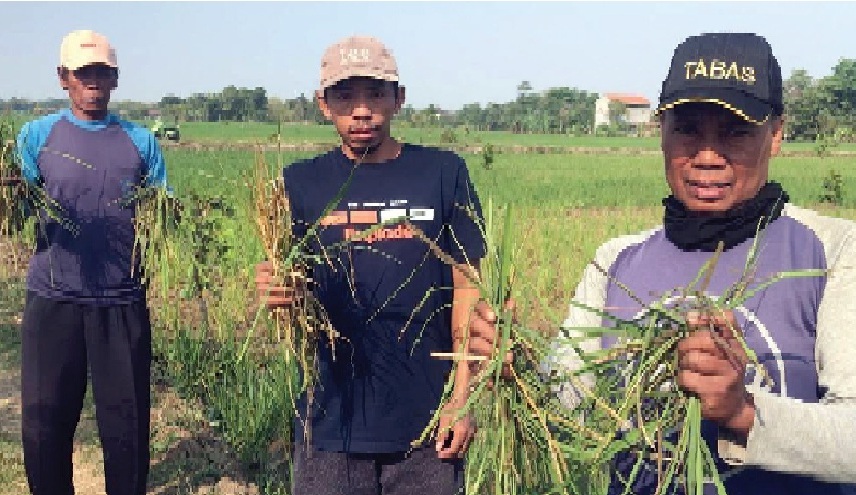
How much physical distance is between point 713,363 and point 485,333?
0.34 m

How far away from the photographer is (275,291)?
180 cm

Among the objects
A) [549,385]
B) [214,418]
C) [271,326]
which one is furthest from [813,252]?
[214,418]

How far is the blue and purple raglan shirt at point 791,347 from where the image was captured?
3.28 ft

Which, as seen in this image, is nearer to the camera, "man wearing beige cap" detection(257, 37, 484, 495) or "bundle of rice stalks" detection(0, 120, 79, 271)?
"man wearing beige cap" detection(257, 37, 484, 495)

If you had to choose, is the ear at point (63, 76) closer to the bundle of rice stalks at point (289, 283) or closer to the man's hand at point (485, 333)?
the bundle of rice stalks at point (289, 283)

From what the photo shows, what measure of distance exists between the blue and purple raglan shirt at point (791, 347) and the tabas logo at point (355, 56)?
0.97 m

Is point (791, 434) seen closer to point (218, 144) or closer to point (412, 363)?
point (412, 363)

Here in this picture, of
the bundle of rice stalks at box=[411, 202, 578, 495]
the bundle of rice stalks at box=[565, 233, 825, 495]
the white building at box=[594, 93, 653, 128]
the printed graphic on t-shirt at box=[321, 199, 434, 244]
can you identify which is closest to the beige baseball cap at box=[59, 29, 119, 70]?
the printed graphic on t-shirt at box=[321, 199, 434, 244]

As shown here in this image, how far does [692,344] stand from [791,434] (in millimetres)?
210

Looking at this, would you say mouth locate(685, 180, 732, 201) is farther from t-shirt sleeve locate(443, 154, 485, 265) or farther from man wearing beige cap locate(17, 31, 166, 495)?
Result: man wearing beige cap locate(17, 31, 166, 495)

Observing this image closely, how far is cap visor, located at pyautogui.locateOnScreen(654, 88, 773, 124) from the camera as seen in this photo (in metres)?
1.18

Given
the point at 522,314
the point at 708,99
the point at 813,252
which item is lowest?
the point at 522,314

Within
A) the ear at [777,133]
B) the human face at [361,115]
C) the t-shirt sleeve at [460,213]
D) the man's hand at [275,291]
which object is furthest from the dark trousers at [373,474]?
the ear at [777,133]

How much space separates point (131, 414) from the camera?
294 cm
